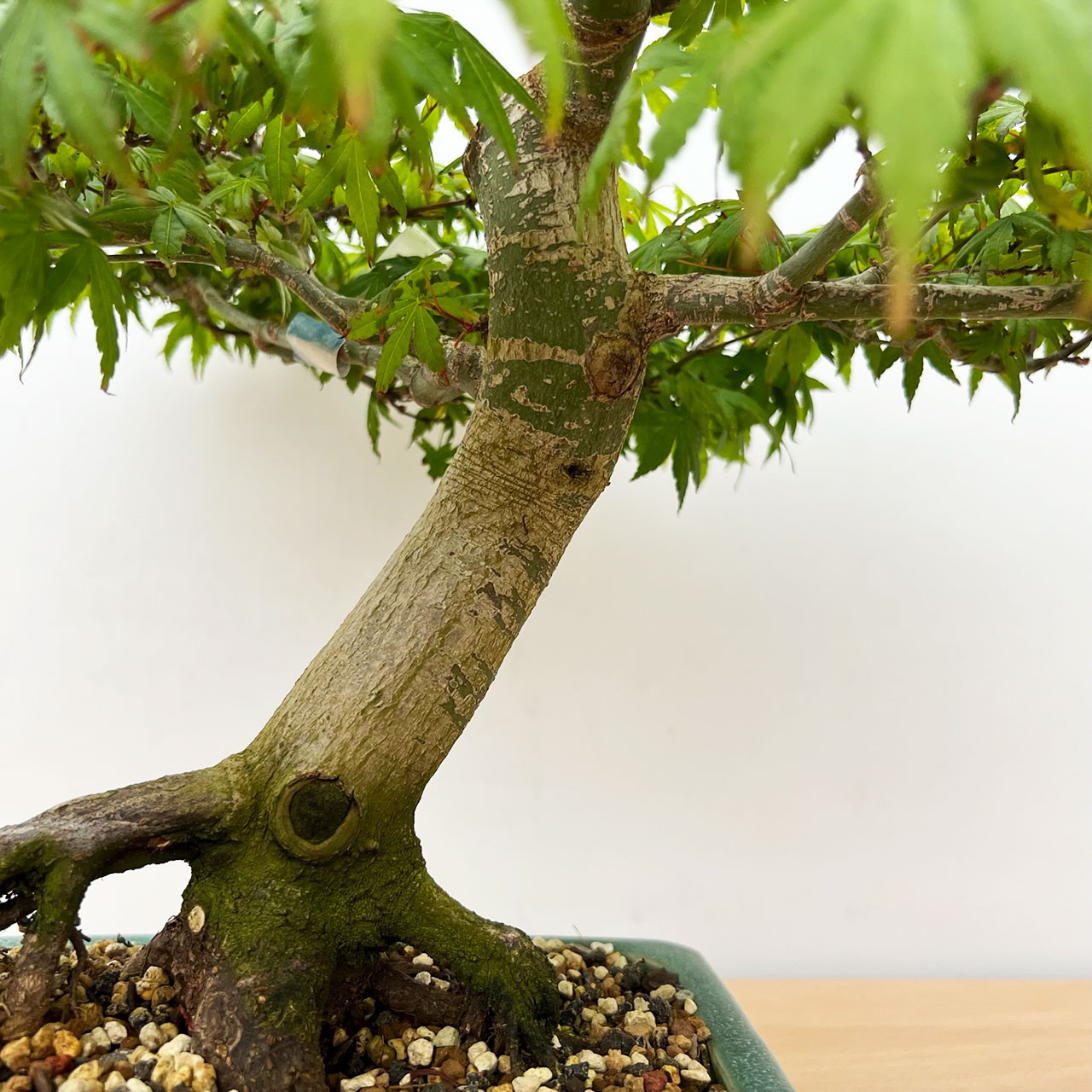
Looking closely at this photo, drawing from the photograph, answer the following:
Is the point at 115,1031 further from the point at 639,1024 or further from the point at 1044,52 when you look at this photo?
the point at 1044,52

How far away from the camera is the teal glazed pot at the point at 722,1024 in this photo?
1.93 ft

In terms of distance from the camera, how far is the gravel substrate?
1.69 ft

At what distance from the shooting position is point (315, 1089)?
527 mm

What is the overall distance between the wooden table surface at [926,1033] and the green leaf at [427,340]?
686mm

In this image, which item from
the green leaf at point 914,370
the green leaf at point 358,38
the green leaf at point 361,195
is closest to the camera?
the green leaf at point 358,38

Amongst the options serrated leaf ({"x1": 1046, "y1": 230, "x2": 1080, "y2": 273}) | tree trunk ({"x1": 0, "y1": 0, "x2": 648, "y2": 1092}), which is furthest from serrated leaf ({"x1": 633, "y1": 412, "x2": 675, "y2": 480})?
serrated leaf ({"x1": 1046, "y1": 230, "x2": 1080, "y2": 273})

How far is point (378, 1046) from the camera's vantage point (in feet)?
1.94

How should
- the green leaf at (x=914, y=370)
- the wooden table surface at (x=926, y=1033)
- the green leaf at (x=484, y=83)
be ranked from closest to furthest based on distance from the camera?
1. the green leaf at (x=484, y=83)
2. the green leaf at (x=914, y=370)
3. the wooden table surface at (x=926, y=1033)

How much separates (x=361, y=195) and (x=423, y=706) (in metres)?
0.31

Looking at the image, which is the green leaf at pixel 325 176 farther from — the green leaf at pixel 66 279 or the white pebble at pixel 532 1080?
the white pebble at pixel 532 1080

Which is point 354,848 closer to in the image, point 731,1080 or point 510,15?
point 731,1080

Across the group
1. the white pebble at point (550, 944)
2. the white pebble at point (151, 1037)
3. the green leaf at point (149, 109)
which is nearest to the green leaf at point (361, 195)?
the green leaf at point (149, 109)

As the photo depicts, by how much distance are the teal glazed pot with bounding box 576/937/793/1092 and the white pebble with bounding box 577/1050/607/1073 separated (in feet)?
0.25

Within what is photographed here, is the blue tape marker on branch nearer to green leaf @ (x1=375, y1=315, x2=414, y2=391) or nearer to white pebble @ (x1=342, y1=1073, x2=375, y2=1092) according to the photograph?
green leaf @ (x1=375, y1=315, x2=414, y2=391)
